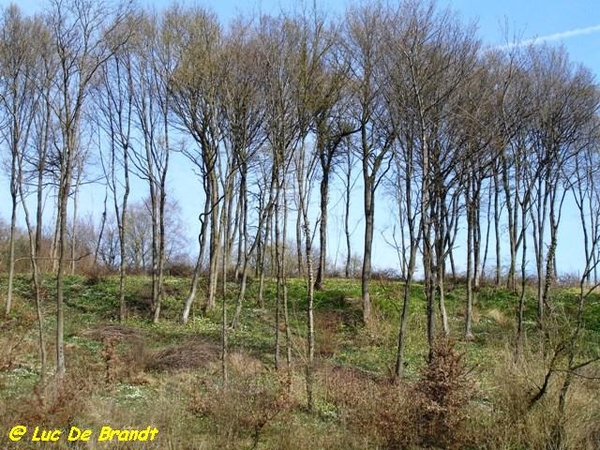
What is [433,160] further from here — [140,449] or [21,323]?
[21,323]

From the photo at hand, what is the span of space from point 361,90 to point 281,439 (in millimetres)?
10687

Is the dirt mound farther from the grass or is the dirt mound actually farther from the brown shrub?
the brown shrub

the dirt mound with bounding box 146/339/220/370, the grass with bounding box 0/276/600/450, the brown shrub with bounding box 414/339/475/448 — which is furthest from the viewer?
the dirt mound with bounding box 146/339/220/370

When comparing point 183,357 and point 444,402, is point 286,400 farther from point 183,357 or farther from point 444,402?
point 183,357

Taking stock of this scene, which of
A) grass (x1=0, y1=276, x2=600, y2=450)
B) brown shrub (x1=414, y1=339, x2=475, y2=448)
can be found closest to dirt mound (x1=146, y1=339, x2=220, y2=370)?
grass (x1=0, y1=276, x2=600, y2=450)

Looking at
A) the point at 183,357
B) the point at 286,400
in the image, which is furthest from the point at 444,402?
the point at 183,357

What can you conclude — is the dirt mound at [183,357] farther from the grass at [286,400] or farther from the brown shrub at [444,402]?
the brown shrub at [444,402]

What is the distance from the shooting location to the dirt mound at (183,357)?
13.0 meters

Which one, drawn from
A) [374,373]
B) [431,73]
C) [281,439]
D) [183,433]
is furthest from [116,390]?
[431,73]

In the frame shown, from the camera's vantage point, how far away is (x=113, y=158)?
2200 centimetres

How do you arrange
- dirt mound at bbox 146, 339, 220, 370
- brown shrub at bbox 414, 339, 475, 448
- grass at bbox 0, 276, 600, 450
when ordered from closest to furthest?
1. grass at bbox 0, 276, 600, 450
2. brown shrub at bbox 414, 339, 475, 448
3. dirt mound at bbox 146, 339, 220, 370

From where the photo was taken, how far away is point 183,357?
13609 millimetres

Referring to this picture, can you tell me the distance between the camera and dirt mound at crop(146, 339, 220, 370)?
12993mm

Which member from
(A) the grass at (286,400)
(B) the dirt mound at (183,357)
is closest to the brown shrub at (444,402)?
(A) the grass at (286,400)
